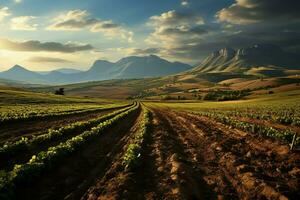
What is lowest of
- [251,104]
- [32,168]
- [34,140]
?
[251,104]

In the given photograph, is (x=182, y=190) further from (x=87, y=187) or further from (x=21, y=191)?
A: (x=21, y=191)

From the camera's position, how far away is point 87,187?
13266 millimetres

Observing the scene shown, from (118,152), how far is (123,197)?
841 centimetres

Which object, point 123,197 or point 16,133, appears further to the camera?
point 16,133

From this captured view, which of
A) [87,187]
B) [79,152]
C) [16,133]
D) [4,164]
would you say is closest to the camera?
[87,187]

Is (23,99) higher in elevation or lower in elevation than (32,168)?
higher

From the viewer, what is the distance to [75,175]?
1516cm

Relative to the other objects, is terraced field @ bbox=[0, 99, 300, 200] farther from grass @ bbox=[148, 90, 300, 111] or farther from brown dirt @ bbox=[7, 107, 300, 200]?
grass @ bbox=[148, 90, 300, 111]

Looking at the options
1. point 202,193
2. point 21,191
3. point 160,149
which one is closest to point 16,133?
point 160,149

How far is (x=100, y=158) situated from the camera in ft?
61.6

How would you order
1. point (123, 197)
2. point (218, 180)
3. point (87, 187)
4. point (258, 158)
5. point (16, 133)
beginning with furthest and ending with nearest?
point (16, 133), point (258, 158), point (218, 180), point (87, 187), point (123, 197)

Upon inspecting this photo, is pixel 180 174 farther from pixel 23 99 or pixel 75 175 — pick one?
pixel 23 99

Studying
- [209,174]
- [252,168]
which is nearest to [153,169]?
[209,174]

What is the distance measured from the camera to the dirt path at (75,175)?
1261 centimetres
